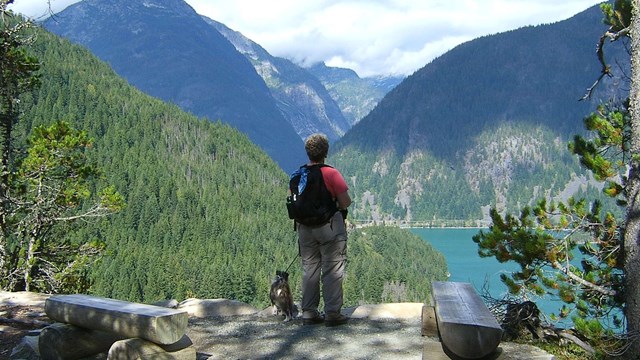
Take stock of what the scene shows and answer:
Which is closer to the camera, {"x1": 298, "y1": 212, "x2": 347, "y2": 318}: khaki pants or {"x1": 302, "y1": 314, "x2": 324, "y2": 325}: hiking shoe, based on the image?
{"x1": 298, "y1": 212, "x2": 347, "y2": 318}: khaki pants

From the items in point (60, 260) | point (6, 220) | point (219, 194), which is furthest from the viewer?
point (219, 194)

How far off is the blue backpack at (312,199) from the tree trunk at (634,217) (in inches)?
136

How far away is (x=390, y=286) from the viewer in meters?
116

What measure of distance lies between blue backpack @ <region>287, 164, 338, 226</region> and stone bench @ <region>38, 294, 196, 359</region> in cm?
223

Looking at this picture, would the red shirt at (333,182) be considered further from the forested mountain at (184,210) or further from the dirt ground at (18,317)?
the forested mountain at (184,210)

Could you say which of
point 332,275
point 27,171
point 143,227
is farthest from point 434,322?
point 143,227

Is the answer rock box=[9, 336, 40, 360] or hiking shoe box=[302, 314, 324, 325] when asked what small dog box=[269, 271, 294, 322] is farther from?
rock box=[9, 336, 40, 360]

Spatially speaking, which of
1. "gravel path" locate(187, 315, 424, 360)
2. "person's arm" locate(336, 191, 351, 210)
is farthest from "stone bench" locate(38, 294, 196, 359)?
"person's arm" locate(336, 191, 351, 210)

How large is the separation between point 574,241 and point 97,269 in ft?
347

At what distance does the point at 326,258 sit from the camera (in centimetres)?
733

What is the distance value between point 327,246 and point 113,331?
2.88m

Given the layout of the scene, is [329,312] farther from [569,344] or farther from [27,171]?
[27,171]

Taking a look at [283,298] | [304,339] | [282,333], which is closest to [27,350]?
[282,333]

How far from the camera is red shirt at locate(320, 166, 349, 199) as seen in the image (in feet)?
23.1
